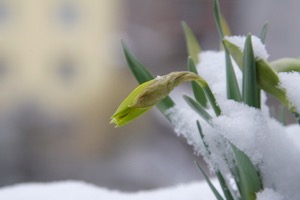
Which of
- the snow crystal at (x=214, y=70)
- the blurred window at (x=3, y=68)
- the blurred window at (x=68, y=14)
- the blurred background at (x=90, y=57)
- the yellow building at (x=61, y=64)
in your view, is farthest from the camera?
the blurred window at (x=68, y=14)

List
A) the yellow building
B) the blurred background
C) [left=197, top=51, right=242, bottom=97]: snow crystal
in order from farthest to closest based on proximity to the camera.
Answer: the yellow building → the blurred background → [left=197, top=51, right=242, bottom=97]: snow crystal

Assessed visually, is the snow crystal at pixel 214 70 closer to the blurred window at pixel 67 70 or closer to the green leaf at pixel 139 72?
the green leaf at pixel 139 72

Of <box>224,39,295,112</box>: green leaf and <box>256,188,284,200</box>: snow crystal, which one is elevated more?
<box>224,39,295,112</box>: green leaf

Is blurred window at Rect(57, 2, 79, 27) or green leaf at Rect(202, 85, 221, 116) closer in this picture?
green leaf at Rect(202, 85, 221, 116)

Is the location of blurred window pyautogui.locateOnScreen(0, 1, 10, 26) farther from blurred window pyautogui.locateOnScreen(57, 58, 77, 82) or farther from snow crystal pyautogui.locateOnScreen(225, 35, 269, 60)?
snow crystal pyautogui.locateOnScreen(225, 35, 269, 60)

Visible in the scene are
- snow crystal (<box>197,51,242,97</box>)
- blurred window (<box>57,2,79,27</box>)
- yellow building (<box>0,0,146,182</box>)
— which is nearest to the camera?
snow crystal (<box>197,51,242,97</box>)

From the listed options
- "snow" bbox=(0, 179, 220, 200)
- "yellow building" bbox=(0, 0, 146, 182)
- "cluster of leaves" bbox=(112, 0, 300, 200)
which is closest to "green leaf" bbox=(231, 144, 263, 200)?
"cluster of leaves" bbox=(112, 0, 300, 200)

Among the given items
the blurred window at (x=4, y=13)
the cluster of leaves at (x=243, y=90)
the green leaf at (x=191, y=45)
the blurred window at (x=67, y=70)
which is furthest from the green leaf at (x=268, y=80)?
the blurred window at (x=4, y=13)

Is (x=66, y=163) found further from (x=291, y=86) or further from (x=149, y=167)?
(x=291, y=86)
